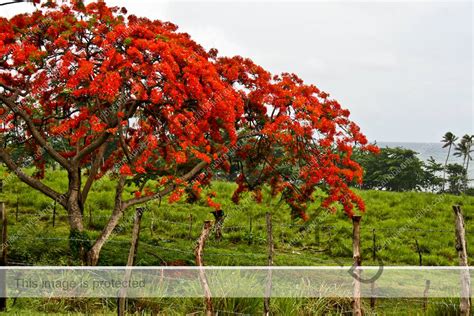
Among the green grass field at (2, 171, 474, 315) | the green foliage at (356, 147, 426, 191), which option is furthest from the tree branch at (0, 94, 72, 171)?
the green foliage at (356, 147, 426, 191)

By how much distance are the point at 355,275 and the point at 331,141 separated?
4.71 metres

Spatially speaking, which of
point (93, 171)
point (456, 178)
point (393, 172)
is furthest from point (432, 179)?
point (93, 171)

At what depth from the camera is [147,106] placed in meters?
11.6

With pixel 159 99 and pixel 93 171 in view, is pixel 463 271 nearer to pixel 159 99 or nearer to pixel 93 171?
pixel 159 99

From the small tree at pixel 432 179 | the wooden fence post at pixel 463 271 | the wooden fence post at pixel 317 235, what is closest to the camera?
the wooden fence post at pixel 463 271

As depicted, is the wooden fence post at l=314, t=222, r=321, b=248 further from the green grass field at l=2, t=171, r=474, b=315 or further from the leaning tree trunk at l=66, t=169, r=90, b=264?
the leaning tree trunk at l=66, t=169, r=90, b=264

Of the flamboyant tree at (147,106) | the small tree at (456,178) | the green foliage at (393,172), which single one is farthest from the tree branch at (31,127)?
the small tree at (456,178)

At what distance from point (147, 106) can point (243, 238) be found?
23.0ft

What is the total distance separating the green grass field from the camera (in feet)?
27.2

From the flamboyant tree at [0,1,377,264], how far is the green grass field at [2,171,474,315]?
1.83 m

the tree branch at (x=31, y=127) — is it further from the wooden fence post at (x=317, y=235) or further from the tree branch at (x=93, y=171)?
the wooden fence post at (x=317, y=235)

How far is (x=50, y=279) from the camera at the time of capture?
907 centimetres

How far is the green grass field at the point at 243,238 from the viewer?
8.28 meters

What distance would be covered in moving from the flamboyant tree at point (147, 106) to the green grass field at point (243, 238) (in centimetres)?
183
